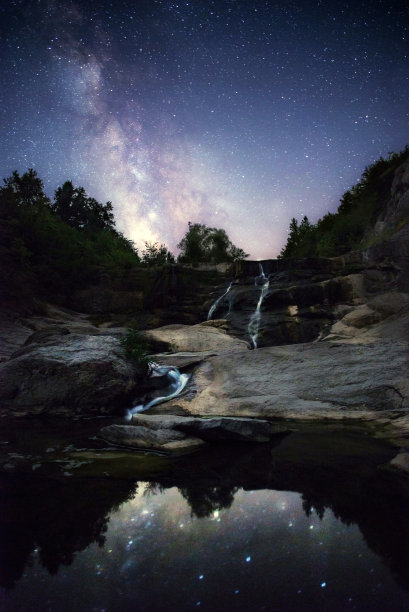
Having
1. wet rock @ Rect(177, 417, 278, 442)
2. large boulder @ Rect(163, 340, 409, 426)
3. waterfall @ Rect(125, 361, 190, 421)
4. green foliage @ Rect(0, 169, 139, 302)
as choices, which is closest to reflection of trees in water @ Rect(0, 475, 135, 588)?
wet rock @ Rect(177, 417, 278, 442)

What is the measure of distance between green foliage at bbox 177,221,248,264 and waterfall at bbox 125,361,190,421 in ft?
136

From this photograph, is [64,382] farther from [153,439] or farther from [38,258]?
[38,258]

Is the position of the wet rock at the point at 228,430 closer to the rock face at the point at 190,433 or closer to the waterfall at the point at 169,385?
the rock face at the point at 190,433

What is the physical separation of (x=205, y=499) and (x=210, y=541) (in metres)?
0.77

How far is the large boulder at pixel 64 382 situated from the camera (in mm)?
7676

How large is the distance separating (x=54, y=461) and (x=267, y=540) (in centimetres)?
324

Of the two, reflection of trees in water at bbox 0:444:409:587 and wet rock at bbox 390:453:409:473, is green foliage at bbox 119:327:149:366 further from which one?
wet rock at bbox 390:453:409:473

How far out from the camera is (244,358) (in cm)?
944

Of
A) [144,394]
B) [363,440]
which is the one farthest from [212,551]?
[144,394]

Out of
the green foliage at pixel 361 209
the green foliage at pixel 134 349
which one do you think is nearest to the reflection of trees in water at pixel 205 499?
the green foliage at pixel 134 349

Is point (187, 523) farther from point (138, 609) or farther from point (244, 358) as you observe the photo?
point (244, 358)

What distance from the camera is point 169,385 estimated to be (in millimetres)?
9250

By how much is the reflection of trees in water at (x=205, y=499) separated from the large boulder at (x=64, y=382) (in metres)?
4.13

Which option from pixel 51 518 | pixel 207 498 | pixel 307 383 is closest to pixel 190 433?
pixel 207 498
